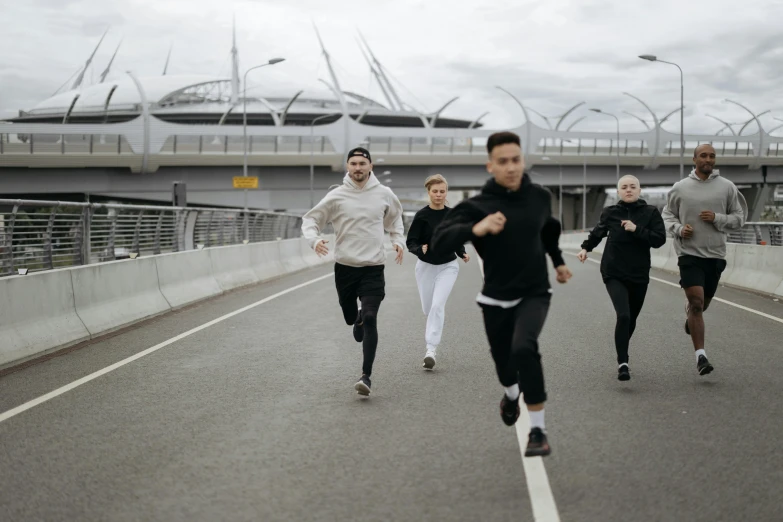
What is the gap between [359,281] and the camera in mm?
7691

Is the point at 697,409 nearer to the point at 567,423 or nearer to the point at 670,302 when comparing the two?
the point at 567,423

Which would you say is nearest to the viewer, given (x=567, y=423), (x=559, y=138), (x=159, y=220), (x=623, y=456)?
(x=623, y=456)

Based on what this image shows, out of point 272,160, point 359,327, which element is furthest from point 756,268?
point 272,160

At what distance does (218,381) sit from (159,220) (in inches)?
365

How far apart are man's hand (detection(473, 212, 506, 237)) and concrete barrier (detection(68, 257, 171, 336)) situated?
733 cm

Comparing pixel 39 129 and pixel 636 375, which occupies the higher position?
pixel 39 129

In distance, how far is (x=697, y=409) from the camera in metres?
6.65

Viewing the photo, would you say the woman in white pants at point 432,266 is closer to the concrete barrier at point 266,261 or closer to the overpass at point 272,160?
the concrete barrier at point 266,261

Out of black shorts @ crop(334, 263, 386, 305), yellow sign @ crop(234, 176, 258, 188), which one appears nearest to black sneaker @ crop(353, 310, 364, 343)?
black shorts @ crop(334, 263, 386, 305)

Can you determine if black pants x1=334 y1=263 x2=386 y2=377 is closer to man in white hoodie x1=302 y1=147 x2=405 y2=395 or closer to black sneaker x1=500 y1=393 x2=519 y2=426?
man in white hoodie x1=302 y1=147 x2=405 y2=395

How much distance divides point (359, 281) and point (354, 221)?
489 millimetres

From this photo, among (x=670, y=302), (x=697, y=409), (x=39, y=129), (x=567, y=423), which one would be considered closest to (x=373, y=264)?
(x=567, y=423)

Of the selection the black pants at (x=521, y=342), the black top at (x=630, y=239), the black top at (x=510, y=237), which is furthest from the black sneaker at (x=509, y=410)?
the black top at (x=630, y=239)

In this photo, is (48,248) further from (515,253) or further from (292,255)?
(292,255)
